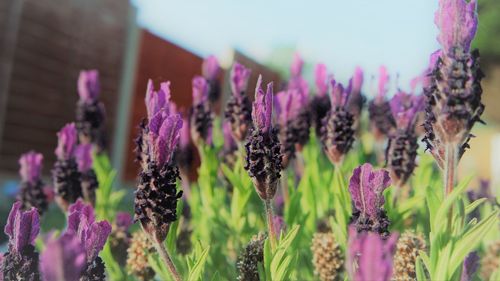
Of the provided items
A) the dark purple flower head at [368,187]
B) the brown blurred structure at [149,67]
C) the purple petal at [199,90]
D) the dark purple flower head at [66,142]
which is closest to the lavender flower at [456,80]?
the dark purple flower head at [368,187]

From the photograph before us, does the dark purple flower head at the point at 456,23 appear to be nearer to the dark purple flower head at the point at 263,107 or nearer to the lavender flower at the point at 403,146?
the dark purple flower head at the point at 263,107

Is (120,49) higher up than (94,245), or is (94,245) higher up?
(120,49)

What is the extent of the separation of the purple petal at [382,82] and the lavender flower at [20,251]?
1.23 m

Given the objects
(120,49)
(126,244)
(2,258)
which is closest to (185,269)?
(126,244)

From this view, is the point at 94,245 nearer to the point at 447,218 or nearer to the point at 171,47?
the point at 447,218

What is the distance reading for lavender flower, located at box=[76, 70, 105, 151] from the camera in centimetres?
230

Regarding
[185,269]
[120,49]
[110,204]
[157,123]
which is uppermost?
[120,49]

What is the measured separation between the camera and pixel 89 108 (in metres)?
2.33

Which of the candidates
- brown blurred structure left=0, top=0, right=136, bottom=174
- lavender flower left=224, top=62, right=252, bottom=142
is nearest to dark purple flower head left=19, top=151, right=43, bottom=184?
lavender flower left=224, top=62, right=252, bottom=142

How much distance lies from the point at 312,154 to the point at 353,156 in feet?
1.01

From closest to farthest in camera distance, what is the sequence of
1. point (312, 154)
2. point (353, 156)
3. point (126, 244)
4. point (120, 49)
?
point (126, 244)
point (312, 154)
point (353, 156)
point (120, 49)

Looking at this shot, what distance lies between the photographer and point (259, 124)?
1128 millimetres

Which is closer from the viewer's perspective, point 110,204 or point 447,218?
point 447,218

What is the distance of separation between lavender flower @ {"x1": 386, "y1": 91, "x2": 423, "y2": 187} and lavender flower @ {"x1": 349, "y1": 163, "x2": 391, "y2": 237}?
0.57 metres
